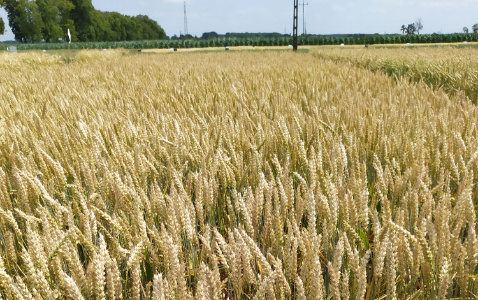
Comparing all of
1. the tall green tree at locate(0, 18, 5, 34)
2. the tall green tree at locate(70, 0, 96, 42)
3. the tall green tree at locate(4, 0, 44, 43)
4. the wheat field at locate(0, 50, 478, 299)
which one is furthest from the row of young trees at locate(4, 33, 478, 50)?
the wheat field at locate(0, 50, 478, 299)

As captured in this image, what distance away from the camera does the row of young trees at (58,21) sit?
5516cm

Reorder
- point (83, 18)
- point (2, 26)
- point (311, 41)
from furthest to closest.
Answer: point (83, 18), point (2, 26), point (311, 41)

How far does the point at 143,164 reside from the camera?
1412mm

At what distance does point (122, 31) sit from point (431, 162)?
88.0 m

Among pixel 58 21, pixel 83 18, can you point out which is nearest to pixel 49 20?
pixel 58 21

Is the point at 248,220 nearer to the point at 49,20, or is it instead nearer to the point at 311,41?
the point at 311,41

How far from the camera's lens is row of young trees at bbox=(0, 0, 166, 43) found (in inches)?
2172

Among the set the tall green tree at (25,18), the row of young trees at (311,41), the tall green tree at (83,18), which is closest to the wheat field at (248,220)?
the row of young trees at (311,41)

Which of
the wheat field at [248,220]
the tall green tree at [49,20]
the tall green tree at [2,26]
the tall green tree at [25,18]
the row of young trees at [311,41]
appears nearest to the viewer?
the wheat field at [248,220]

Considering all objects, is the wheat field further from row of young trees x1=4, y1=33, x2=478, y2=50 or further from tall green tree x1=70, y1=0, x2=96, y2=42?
tall green tree x1=70, y1=0, x2=96, y2=42

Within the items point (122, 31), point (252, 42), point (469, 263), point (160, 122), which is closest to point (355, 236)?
point (469, 263)

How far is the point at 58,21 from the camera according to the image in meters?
60.2

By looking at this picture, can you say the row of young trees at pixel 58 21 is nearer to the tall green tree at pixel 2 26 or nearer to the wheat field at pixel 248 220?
the tall green tree at pixel 2 26

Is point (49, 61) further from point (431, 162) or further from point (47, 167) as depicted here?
point (431, 162)
